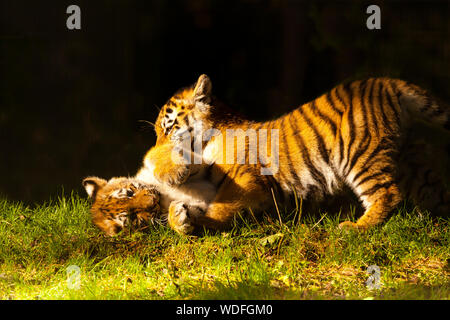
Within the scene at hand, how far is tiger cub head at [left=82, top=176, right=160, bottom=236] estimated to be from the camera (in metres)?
3.14

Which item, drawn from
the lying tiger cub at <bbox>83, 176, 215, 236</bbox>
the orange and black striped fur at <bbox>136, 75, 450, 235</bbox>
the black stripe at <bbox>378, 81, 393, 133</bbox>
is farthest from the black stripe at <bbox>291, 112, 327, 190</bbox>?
the lying tiger cub at <bbox>83, 176, 215, 236</bbox>

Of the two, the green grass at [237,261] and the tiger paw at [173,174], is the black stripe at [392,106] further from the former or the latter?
the tiger paw at [173,174]

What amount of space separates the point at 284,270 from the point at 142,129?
5.84 feet

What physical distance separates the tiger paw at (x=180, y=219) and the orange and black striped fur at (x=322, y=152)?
0.07 metres

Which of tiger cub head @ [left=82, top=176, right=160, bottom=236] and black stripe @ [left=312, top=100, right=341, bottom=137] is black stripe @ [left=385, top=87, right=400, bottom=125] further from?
tiger cub head @ [left=82, top=176, right=160, bottom=236]

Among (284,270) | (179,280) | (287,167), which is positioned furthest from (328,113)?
(179,280)

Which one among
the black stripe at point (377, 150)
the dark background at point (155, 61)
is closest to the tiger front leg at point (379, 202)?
the black stripe at point (377, 150)

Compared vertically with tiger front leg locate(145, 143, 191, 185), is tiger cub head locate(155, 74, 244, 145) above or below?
above

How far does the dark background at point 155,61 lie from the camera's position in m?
3.52

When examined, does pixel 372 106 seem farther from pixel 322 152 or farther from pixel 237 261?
pixel 237 261

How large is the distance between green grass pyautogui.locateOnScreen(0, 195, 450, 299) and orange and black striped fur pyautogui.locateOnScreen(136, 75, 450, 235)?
0.59 ft

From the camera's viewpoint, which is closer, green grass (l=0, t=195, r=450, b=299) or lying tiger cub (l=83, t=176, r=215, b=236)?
green grass (l=0, t=195, r=450, b=299)

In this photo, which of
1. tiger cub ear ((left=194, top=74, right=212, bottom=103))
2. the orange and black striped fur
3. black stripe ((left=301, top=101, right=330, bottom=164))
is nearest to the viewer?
the orange and black striped fur

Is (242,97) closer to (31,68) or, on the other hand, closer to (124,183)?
(124,183)
